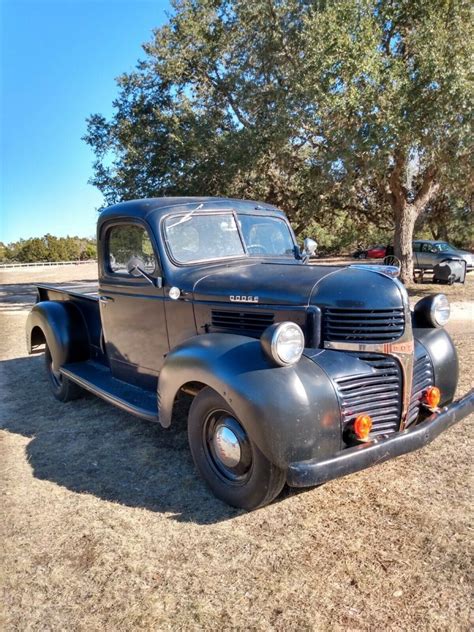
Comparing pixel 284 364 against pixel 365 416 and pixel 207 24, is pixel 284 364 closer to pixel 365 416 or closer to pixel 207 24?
pixel 365 416

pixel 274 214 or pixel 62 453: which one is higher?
pixel 274 214

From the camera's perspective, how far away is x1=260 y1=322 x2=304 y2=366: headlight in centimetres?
277

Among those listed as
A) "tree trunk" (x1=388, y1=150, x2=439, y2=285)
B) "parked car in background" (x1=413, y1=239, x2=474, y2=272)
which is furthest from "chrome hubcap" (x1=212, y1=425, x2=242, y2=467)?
"parked car in background" (x1=413, y1=239, x2=474, y2=272)

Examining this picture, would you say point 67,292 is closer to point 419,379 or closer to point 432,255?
point 419,379

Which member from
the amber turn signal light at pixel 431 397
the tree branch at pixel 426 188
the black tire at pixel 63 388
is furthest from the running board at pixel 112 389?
the tree branch at pixel 426 188

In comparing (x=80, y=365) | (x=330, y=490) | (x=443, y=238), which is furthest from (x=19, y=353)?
(x=443, y=238)

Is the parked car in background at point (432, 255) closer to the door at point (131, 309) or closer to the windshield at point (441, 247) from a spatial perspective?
the windshield at point (441, 247)

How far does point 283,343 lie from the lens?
9.15ft

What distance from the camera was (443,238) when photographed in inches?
1294

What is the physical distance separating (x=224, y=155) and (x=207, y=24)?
189 inches

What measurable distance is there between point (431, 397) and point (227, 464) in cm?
145

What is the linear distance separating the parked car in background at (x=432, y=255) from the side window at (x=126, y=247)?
17.0 metres

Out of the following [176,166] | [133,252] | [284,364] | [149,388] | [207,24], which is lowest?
[149,388]

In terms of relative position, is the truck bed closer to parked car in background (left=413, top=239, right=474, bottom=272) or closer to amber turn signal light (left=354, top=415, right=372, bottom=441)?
amber turn signal light (left=354, top=415, right=372, bottom=441)
